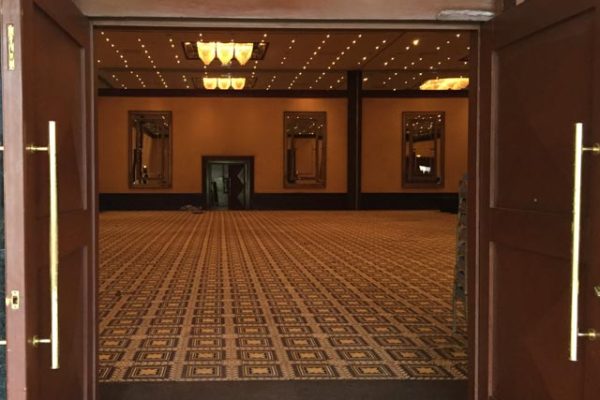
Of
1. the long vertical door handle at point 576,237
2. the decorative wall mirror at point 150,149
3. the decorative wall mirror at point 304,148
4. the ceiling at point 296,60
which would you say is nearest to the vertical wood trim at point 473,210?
the long vertical door handle at point 576,237

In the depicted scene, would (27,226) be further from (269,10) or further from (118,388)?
(118,388)

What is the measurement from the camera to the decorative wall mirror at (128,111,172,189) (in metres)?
25.0

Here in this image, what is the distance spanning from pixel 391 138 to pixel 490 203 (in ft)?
74.9

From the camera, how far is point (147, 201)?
25359 mm

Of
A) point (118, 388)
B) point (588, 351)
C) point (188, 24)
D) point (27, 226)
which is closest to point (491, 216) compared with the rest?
point (588, 351)

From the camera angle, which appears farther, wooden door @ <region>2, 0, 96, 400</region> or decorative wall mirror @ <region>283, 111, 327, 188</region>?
decorative wall mirror @ <region>283, 111, 327, 188</region>

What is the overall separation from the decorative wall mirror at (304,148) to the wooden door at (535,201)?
22.3 meters

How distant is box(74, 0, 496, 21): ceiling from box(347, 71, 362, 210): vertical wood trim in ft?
68.6

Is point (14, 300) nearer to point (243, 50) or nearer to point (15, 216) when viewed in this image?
point (15, 216)

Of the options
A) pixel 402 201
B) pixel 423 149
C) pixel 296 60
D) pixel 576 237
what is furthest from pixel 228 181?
pixel 576 237

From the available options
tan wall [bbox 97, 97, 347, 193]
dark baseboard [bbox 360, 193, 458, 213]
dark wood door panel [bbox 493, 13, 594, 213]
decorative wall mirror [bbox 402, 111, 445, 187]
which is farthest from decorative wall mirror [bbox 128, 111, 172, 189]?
dark wood door panel [bbox 493, 13, 594, 213]

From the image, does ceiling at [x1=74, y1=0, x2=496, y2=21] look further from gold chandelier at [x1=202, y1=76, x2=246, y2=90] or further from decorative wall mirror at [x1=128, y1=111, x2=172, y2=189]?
decorative wall mirror at [x1=128, y1=111, x2=172, y2=189]

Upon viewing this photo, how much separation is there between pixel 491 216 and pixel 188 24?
1.64 m

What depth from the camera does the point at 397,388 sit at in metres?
3.84
